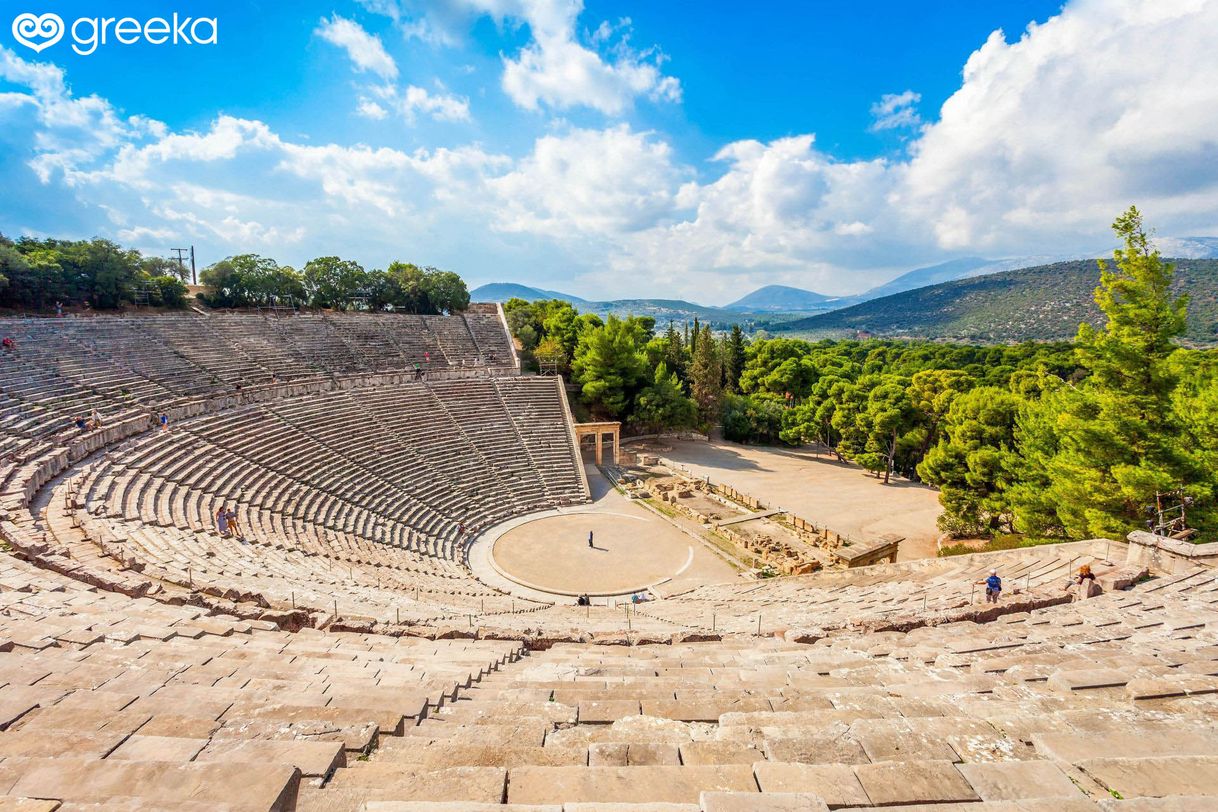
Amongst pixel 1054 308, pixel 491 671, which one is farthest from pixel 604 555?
pixel 1054 308

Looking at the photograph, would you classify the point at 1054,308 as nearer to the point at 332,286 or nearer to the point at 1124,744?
the point at 332,286

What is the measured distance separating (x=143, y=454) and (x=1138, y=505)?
2922cm

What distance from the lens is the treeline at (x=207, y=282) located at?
108 feet

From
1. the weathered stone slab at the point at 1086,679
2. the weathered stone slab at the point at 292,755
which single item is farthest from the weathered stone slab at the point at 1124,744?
the weathered stone slab at the point at 292,755

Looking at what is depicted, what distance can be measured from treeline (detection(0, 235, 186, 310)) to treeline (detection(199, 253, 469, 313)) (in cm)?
334

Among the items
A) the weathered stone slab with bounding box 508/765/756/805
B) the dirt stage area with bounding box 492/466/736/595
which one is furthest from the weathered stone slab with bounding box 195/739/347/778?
the dirt stage area with bounding box 492/466/736/595

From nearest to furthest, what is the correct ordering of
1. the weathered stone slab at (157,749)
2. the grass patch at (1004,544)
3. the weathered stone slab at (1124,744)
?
the weathered stone slab at (157,749)
the weathered stone slab at (1124,744)
the grass patch at (1004,544)

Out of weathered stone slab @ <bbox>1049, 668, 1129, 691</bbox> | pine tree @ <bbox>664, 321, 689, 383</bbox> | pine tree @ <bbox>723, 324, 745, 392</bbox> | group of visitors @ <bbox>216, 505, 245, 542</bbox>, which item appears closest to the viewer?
weathered stone slab @ <bbox>1049, 668, 1129, 691</bbox>

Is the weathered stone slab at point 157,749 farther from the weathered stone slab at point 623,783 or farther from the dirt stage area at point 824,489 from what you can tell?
the dirt stage area at point 824,489

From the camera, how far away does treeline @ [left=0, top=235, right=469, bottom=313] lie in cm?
3281

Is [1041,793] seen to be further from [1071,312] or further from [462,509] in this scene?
[1071,312]

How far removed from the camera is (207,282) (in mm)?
42125

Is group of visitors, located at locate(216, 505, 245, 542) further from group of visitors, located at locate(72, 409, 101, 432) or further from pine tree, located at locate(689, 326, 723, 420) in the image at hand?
pine tree, located at locate(689, 326, 723, 420)

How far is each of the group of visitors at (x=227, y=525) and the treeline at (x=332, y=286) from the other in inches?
1315
